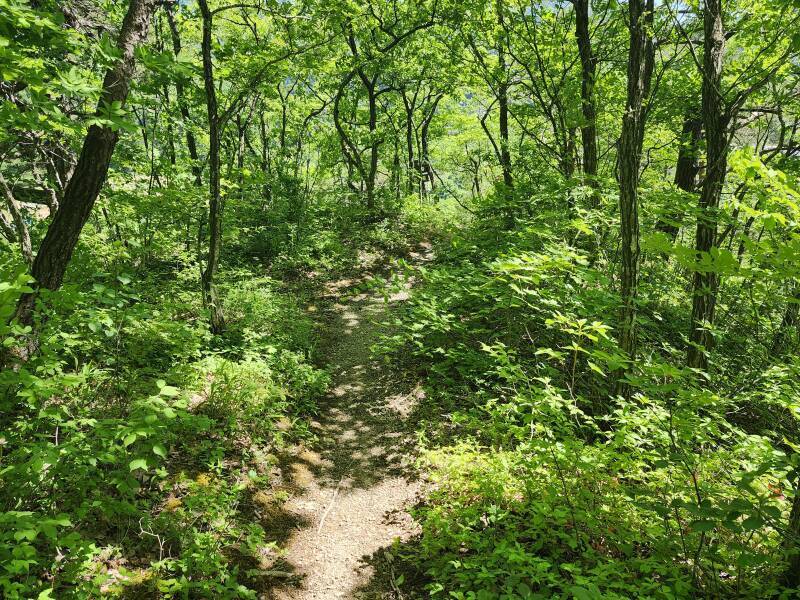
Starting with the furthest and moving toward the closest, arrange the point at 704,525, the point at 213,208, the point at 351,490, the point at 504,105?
the point at 504,105, the point at 213,208, the point at 351,490, the point at 704,525

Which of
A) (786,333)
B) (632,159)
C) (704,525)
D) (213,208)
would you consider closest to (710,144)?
(632,159)

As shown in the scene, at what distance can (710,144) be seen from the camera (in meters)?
4.83

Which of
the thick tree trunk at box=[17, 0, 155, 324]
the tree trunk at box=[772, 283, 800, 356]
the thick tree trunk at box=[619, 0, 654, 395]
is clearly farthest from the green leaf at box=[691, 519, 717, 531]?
the thick tree trunk at box=[17, 0, 155, 324]

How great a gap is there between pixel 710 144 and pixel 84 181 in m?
6.84

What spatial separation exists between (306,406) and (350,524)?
7.26ft

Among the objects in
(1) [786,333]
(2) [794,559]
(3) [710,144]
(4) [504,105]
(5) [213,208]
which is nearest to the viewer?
(2) [794,559]

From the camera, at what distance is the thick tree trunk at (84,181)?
4.37 m

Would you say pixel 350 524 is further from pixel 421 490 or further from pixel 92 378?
pixel 92 378

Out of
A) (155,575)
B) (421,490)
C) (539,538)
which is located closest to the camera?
(155,575)

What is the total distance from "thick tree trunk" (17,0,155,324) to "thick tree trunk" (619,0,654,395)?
16.8 ft

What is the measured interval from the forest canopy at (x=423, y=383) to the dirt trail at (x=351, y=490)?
4 centimetres

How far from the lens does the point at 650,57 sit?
461 centimetres

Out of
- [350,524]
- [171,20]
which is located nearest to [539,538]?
[350,524]

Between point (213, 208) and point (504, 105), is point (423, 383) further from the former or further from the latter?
point (504, 105)
